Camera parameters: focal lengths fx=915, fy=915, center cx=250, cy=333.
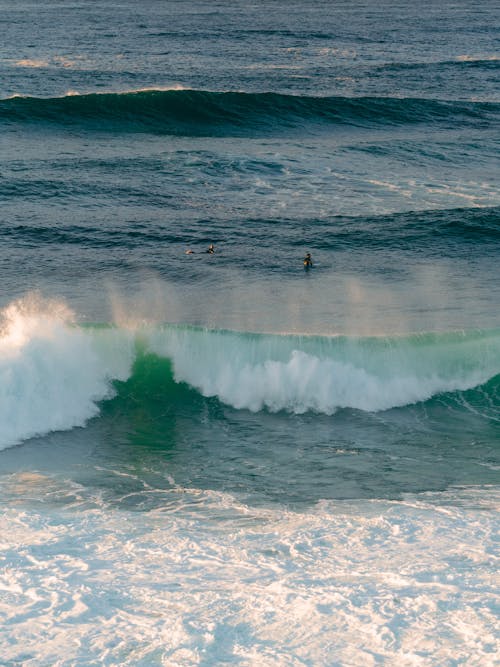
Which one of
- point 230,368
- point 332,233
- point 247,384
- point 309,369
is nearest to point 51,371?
point 230,368

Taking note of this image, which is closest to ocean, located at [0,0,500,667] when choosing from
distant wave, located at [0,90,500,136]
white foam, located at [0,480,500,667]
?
white foam, located at [0,480,500,667]

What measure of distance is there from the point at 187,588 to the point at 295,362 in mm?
7617

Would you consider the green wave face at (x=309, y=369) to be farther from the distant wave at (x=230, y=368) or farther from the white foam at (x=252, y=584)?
the white foam at (x=252, y=584)

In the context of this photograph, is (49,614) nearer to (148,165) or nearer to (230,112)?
(148,165)

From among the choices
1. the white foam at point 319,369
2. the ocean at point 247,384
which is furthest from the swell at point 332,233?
the white foam at point 319,369

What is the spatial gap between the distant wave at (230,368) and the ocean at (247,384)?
0.05 meters

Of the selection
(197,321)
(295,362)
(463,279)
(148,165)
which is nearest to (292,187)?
(148,165)

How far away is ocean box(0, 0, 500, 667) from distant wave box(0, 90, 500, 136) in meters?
0.17

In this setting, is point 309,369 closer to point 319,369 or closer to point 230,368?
point 319,369

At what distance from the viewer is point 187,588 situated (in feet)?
37.1

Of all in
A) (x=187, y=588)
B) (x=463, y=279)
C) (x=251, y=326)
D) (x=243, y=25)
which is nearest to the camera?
(x=187, y=588)

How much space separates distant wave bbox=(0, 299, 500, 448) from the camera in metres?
17.5

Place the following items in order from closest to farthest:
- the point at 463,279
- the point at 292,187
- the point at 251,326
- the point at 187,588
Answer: the point at 187,588 → the point at 251,326 → the point at 463,279 → the point at 292,187

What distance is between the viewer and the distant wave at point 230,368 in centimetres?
1753
